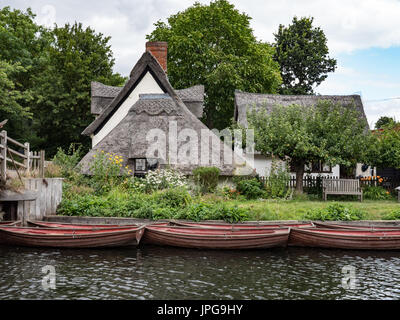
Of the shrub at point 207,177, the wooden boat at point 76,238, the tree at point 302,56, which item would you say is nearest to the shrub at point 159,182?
the shrub at point 207,177

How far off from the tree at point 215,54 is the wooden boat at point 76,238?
24.6m

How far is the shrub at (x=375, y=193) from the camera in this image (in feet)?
75.3

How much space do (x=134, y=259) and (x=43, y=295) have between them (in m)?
3.90

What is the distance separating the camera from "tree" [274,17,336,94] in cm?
4806

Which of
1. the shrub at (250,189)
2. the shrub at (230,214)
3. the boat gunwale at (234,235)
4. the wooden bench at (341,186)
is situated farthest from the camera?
the wooden bench at (341,186)

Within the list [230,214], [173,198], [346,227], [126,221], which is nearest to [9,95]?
[173,198]

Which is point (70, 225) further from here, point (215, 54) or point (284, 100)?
point (215, 54)

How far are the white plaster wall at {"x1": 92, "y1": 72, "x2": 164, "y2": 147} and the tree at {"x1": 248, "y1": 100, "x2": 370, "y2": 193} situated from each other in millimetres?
7909

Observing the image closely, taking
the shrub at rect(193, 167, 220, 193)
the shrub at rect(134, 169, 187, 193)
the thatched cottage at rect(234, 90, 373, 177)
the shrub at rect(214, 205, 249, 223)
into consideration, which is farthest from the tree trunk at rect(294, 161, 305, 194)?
the shrub at rect(214, 205, 249, 223)

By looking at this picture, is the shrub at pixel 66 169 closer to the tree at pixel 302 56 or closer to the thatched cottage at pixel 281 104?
the thatched cottage at pixel 281 104

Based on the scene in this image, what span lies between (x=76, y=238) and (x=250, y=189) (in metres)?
9.39

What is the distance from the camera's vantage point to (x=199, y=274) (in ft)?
38.6

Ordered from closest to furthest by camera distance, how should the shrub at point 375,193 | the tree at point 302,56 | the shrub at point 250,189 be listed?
the shrub at point 250,189, the shrub at point 375,193, the tree at point 302,56
